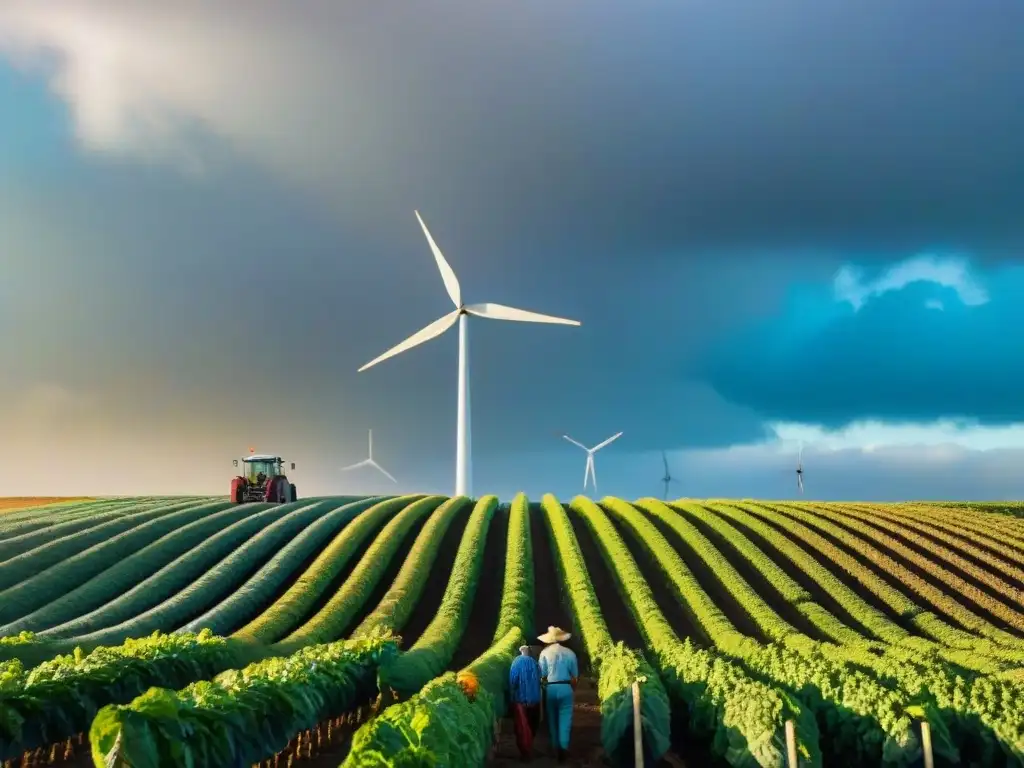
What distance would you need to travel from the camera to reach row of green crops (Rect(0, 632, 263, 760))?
1474 cm

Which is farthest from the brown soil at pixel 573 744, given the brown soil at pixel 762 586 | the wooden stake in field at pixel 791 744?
the brown soil at pixel 762 586

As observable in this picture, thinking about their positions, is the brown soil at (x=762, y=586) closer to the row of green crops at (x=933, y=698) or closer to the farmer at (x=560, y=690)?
the row of green crops at (x=933, y=698)

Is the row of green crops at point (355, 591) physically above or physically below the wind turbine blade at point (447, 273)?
below

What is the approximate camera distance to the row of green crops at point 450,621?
19031 mm

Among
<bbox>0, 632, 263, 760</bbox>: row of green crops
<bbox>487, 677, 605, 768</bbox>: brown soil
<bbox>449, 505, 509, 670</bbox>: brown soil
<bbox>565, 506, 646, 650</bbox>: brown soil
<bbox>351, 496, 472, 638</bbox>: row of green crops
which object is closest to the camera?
<bbox>0, 632, 263, 760</bbox>: row of green crops

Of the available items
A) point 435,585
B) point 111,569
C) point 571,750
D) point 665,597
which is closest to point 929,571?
point 665,597

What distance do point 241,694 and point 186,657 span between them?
685 cm

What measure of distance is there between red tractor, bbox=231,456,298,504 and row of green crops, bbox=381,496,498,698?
1251cm

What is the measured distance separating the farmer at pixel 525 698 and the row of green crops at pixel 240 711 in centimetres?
360

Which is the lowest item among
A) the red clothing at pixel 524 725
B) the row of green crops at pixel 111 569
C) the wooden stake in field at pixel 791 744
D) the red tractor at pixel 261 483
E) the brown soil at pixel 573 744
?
the brown soil at pixel 573 744

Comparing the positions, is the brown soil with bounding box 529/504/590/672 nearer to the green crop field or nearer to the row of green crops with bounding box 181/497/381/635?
the green crop field

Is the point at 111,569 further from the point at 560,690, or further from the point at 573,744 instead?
the point at 560,690

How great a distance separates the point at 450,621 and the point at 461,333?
3447 centimetres

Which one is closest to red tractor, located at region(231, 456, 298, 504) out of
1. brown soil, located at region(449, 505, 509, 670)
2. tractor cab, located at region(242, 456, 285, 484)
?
tractor cab, located at region(242, 456, 285, 484)
